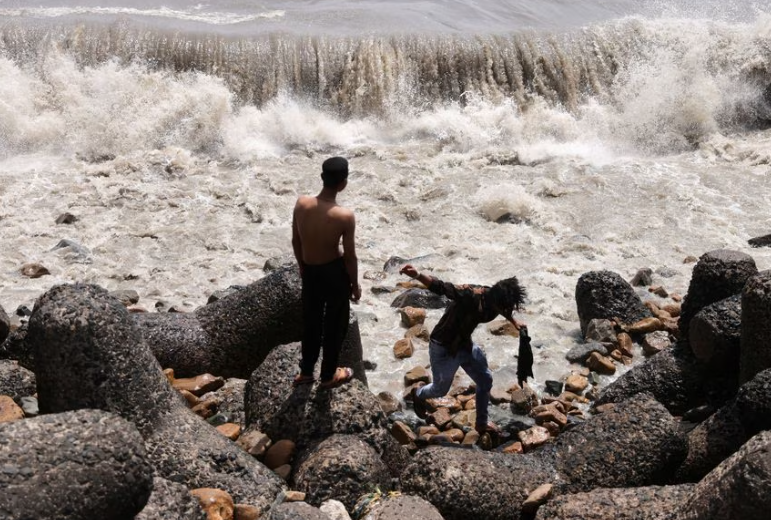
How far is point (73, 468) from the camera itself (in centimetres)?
377

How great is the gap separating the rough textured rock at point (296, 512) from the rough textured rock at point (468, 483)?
0.75m

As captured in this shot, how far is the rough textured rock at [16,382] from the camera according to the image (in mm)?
5629

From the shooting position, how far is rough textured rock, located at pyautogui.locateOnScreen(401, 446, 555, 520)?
15.6ft

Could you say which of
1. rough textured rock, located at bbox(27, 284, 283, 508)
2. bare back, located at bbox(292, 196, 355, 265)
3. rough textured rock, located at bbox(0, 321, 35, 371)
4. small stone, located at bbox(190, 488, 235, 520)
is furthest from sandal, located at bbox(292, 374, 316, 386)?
rough textured rock, located at bbox(0, 321, 35, 371)

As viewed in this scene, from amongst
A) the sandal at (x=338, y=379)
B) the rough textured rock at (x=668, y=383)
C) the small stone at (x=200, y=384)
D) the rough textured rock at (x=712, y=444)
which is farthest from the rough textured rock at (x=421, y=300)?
the rough textured rock at (x=712, y=444)

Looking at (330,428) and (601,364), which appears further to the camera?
(601,364)

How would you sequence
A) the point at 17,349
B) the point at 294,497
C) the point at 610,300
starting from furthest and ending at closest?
the point at 610,300 < the point at 17,349 < the point at 294,497

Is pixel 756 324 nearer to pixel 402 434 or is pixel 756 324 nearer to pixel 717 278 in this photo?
pixel 717 278

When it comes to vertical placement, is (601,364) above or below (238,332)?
below

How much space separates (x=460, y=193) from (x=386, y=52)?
13.2 feet

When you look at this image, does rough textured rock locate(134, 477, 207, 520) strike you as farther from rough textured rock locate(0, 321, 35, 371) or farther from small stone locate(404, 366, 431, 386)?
small stone locate(404, 366, 431, 386)

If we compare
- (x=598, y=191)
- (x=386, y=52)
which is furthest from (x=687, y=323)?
(x=386, y=52)

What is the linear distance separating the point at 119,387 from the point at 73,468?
1180 mm

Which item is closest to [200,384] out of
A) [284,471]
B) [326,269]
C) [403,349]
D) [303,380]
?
[303,380]
